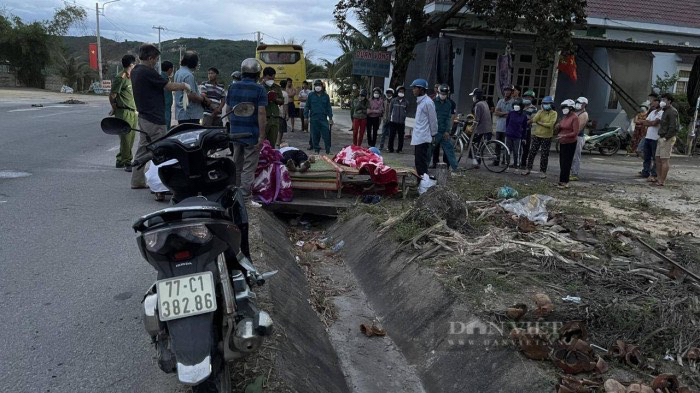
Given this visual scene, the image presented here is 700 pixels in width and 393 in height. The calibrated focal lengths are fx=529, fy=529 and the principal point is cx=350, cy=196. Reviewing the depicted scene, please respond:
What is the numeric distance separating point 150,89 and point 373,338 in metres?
4.62

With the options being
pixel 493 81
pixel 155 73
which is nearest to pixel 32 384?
pixel 155 73

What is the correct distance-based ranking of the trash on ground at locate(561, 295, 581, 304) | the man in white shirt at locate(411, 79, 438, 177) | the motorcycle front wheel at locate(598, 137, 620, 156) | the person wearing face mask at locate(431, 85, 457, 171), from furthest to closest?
the motorcycle front wheel at locate(598, 137, 620, 156) → the person wearing face mask at locate(431, 85, 457, 171) → the man in white shirt at locate(411, 79, 438, 177) → the trash on ground at locate(561, 295, 581, 304)

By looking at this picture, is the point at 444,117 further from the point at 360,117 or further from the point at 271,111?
the point at 360,117

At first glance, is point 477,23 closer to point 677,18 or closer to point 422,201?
point 677,18

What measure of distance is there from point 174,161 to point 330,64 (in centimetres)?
4099

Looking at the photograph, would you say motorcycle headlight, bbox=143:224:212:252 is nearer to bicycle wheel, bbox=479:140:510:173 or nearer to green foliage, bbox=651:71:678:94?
bicycle wheel, bbox=479:140:510:173

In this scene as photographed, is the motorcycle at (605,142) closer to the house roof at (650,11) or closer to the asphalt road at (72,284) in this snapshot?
the house roof at (650,11)

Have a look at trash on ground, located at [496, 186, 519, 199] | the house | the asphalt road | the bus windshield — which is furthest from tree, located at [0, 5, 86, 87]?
trash on ground, located at [496, 186, 519, 199]

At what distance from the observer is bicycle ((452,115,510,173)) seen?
39.0 ft

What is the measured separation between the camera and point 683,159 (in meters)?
16.8

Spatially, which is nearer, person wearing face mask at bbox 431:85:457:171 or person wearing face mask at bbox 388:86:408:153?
person wearing face mask at bbox 431:85:457:171

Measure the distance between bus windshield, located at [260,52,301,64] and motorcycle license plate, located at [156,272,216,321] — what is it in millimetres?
22431

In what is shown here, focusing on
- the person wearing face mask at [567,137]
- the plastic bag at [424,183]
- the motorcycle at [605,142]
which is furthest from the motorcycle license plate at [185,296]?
the motorcycle at [605,142]

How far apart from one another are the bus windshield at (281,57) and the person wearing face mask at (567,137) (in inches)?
624
